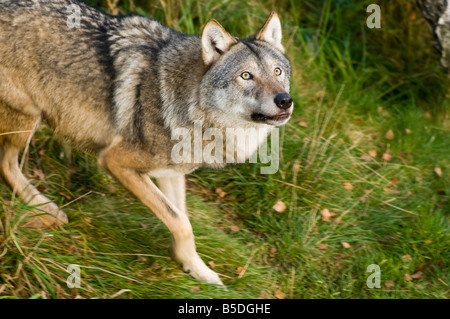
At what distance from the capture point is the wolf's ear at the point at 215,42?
4.22m

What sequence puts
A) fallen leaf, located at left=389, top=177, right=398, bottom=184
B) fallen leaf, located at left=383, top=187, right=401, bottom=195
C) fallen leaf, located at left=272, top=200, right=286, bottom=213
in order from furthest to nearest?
fallen leaf, located at left=389, top=177, right=398, bottom=184
fallen leaf, located at left=383, top=187, right=401, bottom=195
fallen leaf, located at left=272, top=200, right=286, bottom=213

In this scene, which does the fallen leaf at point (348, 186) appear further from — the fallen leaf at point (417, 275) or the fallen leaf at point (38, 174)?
the fallen leaf at point (38, 174)

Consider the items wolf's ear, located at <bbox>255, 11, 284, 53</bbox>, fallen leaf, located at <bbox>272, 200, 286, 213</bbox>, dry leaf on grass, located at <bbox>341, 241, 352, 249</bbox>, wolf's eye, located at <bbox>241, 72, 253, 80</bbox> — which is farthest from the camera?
fallen leaf, located at <bbox>272, 200, 286, 213</bbox>

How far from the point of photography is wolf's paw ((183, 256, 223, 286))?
14.5 feet

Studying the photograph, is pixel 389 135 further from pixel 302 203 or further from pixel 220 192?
pixel 220 192

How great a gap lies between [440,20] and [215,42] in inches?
127

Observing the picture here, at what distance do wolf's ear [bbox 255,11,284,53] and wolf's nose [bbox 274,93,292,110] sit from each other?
2.41 feet

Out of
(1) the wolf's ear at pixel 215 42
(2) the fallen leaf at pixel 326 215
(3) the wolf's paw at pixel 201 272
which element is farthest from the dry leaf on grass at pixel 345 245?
(1) the wolf's ear at pixel 215 42

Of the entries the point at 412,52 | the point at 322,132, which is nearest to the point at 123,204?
the point at 322,132

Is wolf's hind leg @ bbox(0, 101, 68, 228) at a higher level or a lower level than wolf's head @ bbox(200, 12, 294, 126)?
lower

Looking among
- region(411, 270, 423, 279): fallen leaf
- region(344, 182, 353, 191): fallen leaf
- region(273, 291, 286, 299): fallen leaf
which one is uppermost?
region(344, 182, 353, 191): fallen leaf

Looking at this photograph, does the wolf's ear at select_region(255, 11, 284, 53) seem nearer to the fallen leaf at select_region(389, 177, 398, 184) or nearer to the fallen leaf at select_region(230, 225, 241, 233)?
the fallen leaf at select_region(230, 225, 241, 233)

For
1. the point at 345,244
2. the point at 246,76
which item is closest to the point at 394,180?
the point at 345,244

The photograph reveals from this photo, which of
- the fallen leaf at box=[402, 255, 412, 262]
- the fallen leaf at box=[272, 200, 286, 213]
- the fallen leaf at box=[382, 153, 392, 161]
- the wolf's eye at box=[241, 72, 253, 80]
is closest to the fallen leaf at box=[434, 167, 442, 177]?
the fallen leaf at box=[382, 153, 392, 161]
